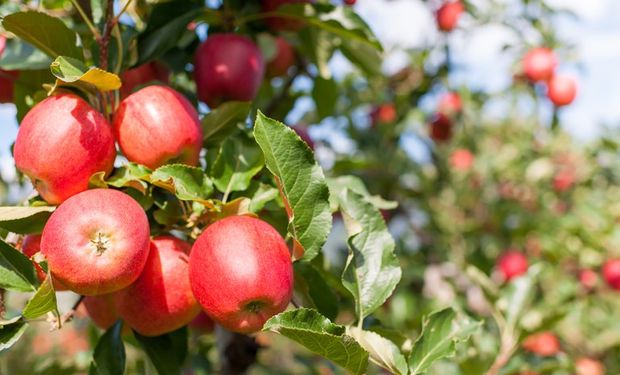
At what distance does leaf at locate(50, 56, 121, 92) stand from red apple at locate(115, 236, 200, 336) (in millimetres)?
217

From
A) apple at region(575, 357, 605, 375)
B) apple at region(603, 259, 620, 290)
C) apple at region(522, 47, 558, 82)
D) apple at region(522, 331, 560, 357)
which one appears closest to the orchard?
apple at region(522, 331, 560, 357)

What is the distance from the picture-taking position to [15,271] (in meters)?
0.84

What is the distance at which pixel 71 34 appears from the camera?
97 cm

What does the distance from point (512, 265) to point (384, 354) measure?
209cm

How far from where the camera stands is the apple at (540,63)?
302 centimetres

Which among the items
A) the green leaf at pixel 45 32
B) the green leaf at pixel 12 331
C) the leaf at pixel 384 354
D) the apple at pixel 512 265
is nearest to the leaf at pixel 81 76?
the green leaf at pixel 45 32

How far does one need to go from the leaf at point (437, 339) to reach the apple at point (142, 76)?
58cm

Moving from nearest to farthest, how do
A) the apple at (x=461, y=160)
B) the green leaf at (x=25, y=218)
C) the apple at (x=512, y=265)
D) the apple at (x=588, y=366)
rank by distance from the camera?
the green leaf at (x=25, y=218) < the apple at (x=588, y=366) < the apple at (x=512, y=265) < the apple at (x=461, y=160)

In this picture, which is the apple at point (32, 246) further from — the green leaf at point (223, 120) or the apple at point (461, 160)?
the apple at point (461, 160)

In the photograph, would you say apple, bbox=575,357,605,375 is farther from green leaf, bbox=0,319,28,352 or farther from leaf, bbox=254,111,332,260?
green leaf, bbox=0,319,28,352

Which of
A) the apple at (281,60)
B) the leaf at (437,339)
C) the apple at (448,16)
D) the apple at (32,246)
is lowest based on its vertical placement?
the apple at (448,16)

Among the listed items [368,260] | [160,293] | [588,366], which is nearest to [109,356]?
[160,293]

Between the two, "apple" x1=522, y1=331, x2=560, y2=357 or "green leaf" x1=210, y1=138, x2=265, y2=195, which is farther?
"apple" x1=522, y1=331, x2=560, y2=357

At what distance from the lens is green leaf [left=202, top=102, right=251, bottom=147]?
1037 mm
